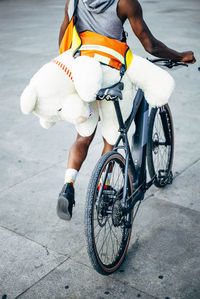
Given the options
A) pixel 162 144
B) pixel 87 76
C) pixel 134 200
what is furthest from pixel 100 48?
pixel 162 144

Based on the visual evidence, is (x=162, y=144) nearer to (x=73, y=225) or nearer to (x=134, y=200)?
(x=134, y=200)

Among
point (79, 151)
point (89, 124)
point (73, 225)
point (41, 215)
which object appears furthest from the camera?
point (41, 215)

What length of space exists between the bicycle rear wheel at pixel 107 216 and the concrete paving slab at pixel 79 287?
0.33 ft

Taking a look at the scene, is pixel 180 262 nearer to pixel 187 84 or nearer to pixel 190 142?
pixel 190 142

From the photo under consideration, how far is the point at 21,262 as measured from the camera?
121 inches

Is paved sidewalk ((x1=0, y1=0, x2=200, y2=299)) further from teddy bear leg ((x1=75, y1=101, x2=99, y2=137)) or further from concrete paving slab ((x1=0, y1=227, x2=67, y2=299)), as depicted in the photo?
teddy bear leg ((x1=75, y1=101, x2=99, y2=137))

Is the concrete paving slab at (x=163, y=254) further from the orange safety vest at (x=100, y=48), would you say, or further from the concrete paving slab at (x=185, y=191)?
the orange safety vest at (x=100, y=48)

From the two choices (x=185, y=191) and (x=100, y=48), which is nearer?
(x=100, y=48)

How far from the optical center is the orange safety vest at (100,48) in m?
2.88

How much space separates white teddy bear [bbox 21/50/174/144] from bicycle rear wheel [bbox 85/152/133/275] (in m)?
0.36

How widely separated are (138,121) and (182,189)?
40.3 inches

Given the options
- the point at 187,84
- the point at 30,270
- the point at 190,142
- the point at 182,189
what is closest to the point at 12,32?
the point at 187,84

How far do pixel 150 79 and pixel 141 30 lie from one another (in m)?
0.34

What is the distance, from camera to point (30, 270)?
300 centimetres
